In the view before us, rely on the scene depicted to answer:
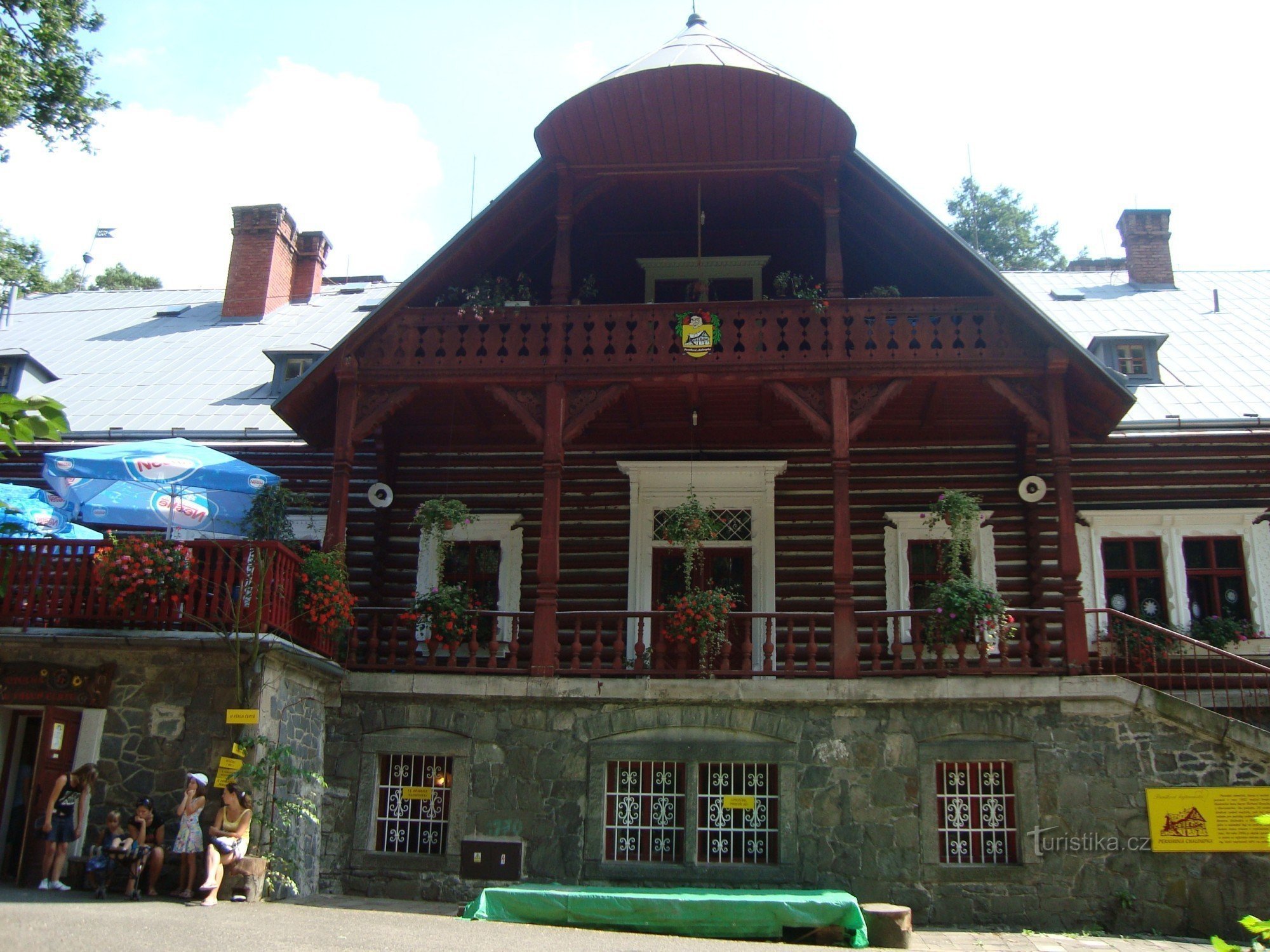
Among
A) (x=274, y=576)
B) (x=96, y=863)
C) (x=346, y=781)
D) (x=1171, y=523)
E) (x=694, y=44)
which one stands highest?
(x=694, y=44)

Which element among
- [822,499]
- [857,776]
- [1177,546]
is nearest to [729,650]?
[857,776]

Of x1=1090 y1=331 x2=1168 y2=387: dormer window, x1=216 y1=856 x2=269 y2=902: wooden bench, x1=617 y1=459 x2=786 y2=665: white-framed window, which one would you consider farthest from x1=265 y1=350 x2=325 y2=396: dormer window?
x1=1090 y1=331 x2=1168 y2=387: dormer window

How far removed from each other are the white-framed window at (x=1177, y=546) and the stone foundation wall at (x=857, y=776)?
2926mm

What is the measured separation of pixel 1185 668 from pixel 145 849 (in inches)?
453

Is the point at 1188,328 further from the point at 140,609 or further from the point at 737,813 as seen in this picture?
the point at 140,609

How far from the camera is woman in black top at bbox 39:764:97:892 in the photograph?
33.6ft

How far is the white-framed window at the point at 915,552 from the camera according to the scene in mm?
14602

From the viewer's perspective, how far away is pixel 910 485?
15.1 metres

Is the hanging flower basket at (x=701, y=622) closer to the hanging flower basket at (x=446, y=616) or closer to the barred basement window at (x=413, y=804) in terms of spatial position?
the hanging flower basket at (x=446, y=616)

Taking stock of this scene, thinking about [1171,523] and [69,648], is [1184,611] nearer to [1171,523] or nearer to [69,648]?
[1171,523]

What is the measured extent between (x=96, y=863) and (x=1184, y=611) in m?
12.4

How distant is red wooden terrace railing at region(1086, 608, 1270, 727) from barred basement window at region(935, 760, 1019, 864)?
5.90 feet

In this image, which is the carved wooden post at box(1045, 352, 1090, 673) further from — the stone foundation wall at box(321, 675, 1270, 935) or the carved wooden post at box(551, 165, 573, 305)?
the carved wooden post at box(551, 165, 573, 305)

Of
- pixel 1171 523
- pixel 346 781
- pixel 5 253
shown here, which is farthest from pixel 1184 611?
pixel 5 253
